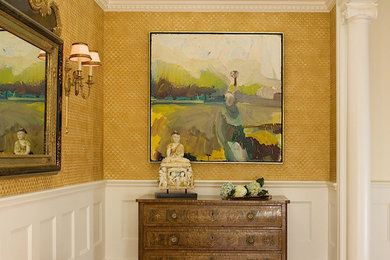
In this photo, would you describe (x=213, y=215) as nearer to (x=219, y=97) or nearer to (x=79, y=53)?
(x=219, y=97)

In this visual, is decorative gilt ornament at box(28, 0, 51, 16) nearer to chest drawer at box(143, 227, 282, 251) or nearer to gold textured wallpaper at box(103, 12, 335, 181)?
gold textured wallpaper at box(103, 12, 335, 181)

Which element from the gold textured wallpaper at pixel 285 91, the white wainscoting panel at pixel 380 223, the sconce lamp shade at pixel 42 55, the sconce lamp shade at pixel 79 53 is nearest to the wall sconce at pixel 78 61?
the sconce lamp shade at pixel 79 53

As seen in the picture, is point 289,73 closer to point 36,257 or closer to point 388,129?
point 388,129

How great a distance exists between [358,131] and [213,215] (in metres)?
1.88

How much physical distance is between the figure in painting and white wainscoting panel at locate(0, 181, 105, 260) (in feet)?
1.16

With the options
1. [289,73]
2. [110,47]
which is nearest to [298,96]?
[289,73]

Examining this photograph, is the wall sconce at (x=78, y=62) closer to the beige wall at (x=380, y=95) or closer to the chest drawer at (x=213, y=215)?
the chest drawer at (x=213, y=215)

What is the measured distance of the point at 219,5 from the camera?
646cm

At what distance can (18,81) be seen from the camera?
12.6 feet

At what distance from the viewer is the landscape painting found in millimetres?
3619

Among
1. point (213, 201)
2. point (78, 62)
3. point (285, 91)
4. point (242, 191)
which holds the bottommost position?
point (213, 201)

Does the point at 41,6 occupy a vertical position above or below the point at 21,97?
above

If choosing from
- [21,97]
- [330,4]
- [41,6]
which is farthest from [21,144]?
[330,4]

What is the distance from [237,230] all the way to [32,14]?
3214 millimetres
